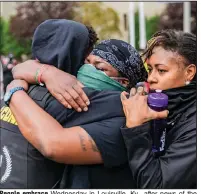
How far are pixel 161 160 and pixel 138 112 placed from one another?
0.81ft

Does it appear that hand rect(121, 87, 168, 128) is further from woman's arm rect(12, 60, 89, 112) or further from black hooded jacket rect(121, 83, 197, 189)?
woman's arm rect(12, 60, 89, 112)

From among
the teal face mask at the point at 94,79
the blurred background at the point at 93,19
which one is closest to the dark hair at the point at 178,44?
the teal face mask at the point at 94,79

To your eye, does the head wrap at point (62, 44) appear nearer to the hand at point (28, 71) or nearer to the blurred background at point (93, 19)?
the hand at point (28, 71)

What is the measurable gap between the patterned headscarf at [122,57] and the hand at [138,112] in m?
0.21

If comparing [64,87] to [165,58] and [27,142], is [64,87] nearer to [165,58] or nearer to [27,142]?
[27,142]

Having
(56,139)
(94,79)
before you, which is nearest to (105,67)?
(94,79)

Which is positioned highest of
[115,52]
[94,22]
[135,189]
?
[115,52]

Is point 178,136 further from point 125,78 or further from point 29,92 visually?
point 29,92

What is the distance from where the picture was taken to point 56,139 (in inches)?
68.3

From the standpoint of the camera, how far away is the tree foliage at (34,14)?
16109 millimetres

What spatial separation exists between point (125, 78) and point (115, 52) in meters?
0.14

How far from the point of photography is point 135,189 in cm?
188
